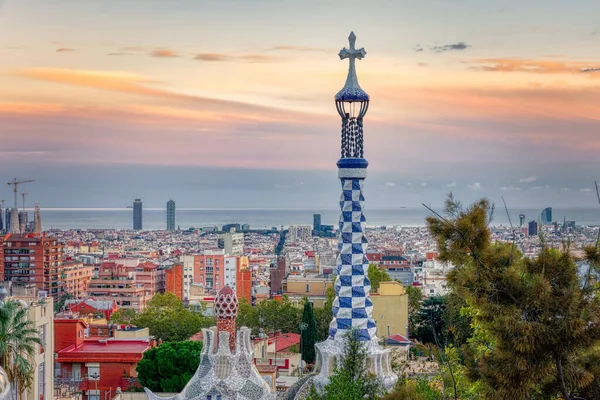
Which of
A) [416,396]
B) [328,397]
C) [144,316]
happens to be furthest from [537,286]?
[144,316]

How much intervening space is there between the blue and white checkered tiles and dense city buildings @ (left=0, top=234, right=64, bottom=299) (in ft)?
239

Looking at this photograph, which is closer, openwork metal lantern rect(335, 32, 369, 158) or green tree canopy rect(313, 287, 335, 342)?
openwork metal lantern rect(335, 32, 369, 158)

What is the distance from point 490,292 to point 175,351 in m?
18.4

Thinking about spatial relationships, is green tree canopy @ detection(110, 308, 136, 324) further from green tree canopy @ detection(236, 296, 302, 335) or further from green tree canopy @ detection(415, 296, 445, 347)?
green tree canopy @ detection(415, 296, 445, 347)

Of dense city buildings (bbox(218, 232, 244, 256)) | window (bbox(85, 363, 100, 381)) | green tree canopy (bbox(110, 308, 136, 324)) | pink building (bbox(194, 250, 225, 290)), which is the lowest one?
window (bbox(85, 363, 100, 381))

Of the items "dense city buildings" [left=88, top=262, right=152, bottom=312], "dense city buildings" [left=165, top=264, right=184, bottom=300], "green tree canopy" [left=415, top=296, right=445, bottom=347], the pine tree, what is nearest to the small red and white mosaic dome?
the pine tree

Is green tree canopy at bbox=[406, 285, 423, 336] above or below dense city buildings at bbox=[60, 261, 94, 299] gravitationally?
below

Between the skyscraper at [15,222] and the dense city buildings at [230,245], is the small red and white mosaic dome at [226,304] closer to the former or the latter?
the dense city buildings at [230,245]

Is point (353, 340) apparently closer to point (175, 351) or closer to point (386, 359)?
point (386, 359)

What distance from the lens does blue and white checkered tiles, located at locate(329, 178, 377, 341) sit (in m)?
15.2

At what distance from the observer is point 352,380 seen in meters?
14.5

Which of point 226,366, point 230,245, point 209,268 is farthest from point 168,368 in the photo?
point 230,245

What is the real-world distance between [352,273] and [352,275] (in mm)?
30

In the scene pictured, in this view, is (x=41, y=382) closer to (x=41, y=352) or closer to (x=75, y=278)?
(x=41, y=352)
